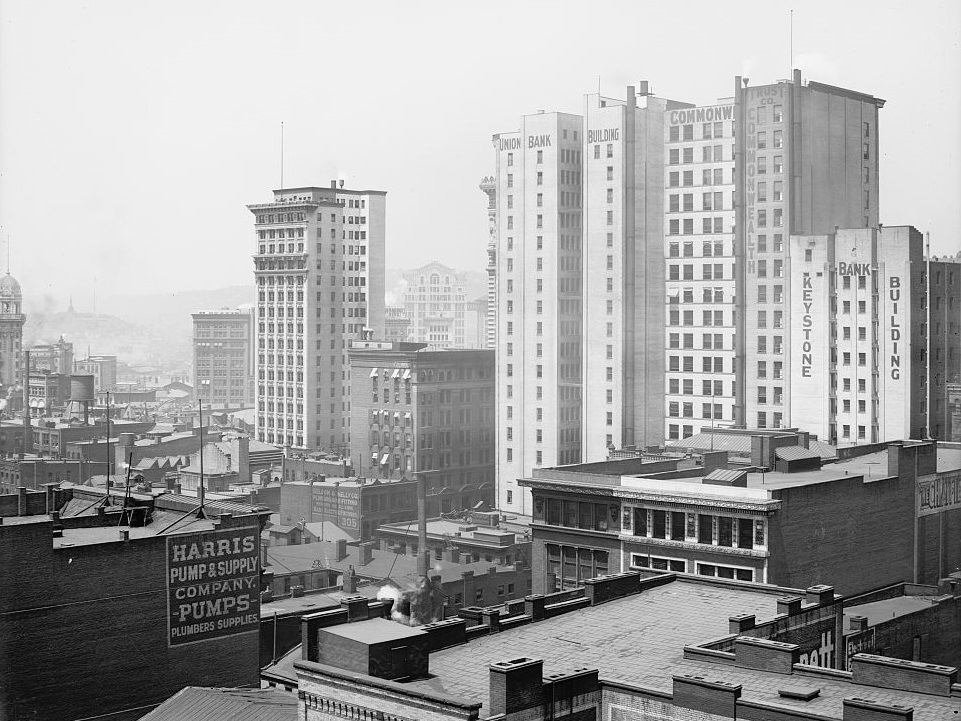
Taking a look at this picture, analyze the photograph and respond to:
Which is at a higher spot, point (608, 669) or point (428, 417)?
point (428, 417)

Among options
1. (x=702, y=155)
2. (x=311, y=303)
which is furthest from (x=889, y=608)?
(x=311, y=303)

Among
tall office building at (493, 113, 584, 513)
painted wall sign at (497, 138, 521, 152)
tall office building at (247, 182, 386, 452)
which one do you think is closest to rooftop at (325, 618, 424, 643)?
tall office building at (493, 113, 584, 513)

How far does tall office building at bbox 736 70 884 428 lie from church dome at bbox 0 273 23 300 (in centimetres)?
8508

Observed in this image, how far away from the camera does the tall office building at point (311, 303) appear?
162125 mm

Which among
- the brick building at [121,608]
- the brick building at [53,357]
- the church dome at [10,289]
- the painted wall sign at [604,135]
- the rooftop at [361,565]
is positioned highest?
the painted wall sign at [604,135]

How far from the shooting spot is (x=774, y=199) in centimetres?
11150

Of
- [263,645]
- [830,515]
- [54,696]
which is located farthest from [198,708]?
[830,515]

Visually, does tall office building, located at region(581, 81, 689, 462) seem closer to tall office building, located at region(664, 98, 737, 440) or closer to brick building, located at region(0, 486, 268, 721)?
tall office building, located at region(664, 98, 737, 440)

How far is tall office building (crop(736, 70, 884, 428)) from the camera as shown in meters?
111

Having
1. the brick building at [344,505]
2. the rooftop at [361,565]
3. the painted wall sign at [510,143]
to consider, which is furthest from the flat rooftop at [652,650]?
the painted wall sign at [510,143]

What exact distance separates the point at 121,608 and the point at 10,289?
127101 mm

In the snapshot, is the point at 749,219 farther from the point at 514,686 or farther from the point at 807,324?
the point at 514,686

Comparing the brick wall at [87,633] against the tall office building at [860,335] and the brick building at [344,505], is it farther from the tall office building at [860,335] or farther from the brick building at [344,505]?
the brick building at [344,505]

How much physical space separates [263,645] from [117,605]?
27.3 ft
